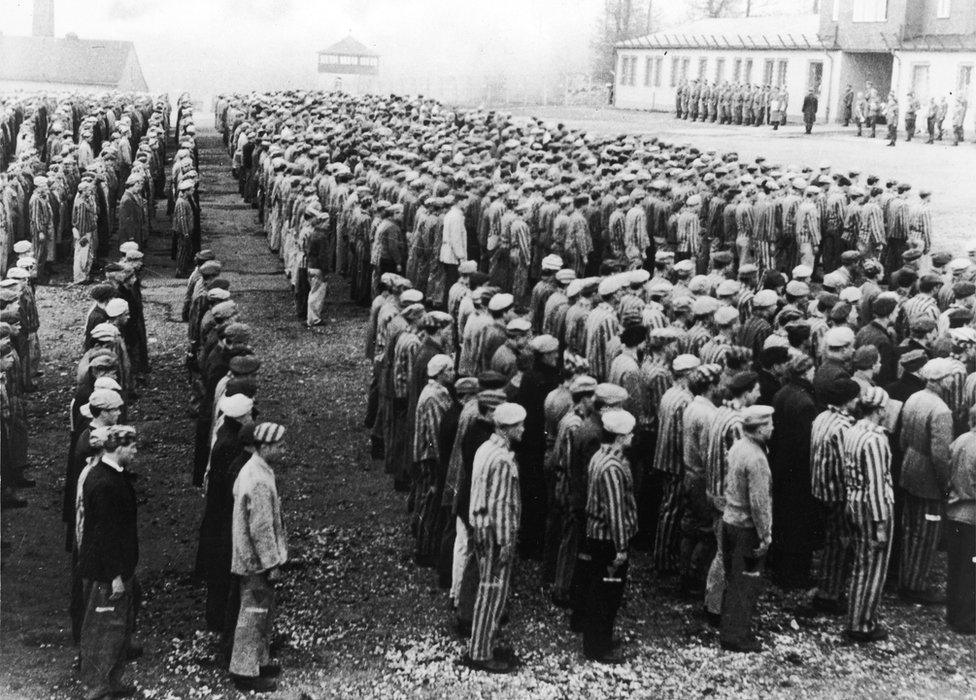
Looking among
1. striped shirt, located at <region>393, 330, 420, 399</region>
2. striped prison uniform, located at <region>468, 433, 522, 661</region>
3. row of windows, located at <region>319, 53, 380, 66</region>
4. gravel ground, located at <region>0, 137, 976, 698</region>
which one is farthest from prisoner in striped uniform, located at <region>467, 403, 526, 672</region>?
row of windows, located at <region>319, 53, 380, 66</region>

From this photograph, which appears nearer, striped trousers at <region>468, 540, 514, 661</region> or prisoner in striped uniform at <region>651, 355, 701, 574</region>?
striped trousers at <region>468, 540, 514, 661</region>

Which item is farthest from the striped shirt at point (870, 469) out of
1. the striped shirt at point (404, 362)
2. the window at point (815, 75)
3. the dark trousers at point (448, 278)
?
the window at point (815, 75)

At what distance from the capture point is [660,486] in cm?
888

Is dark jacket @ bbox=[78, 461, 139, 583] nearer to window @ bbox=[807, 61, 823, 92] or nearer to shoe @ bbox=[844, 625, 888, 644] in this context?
shoe @ bbox=[844, 625, 888, 644]

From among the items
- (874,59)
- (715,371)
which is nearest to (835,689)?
(715,371)

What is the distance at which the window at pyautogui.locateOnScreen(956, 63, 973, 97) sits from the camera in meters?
30.7

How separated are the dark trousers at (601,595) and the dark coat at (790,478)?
5.53 feet

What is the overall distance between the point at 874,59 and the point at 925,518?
1271 inches

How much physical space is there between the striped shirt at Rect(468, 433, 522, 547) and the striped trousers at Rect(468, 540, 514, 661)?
0.45 feet

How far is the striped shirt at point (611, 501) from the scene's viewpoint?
6934 millimetres

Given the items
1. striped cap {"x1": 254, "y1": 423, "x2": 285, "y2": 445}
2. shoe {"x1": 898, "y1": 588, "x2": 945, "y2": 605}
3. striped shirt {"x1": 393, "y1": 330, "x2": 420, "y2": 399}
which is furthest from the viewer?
striped shirt {"x1": 393, "y1": 330, "x2": 420, "y2": 399}

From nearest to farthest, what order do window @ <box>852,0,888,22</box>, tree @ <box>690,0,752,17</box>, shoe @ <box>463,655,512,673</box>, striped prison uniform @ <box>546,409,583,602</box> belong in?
shoe @ <box>463,655,512,673</box> → striped prison uniform @ <box>546,409,583,602</box> → window @ <box>852,0,888,22</box> → tree @ <box>690,0,752,17</box>

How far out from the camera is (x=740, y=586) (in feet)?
23.6

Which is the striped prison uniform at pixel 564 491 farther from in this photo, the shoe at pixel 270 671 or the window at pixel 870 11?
the window at pixel 870 11
